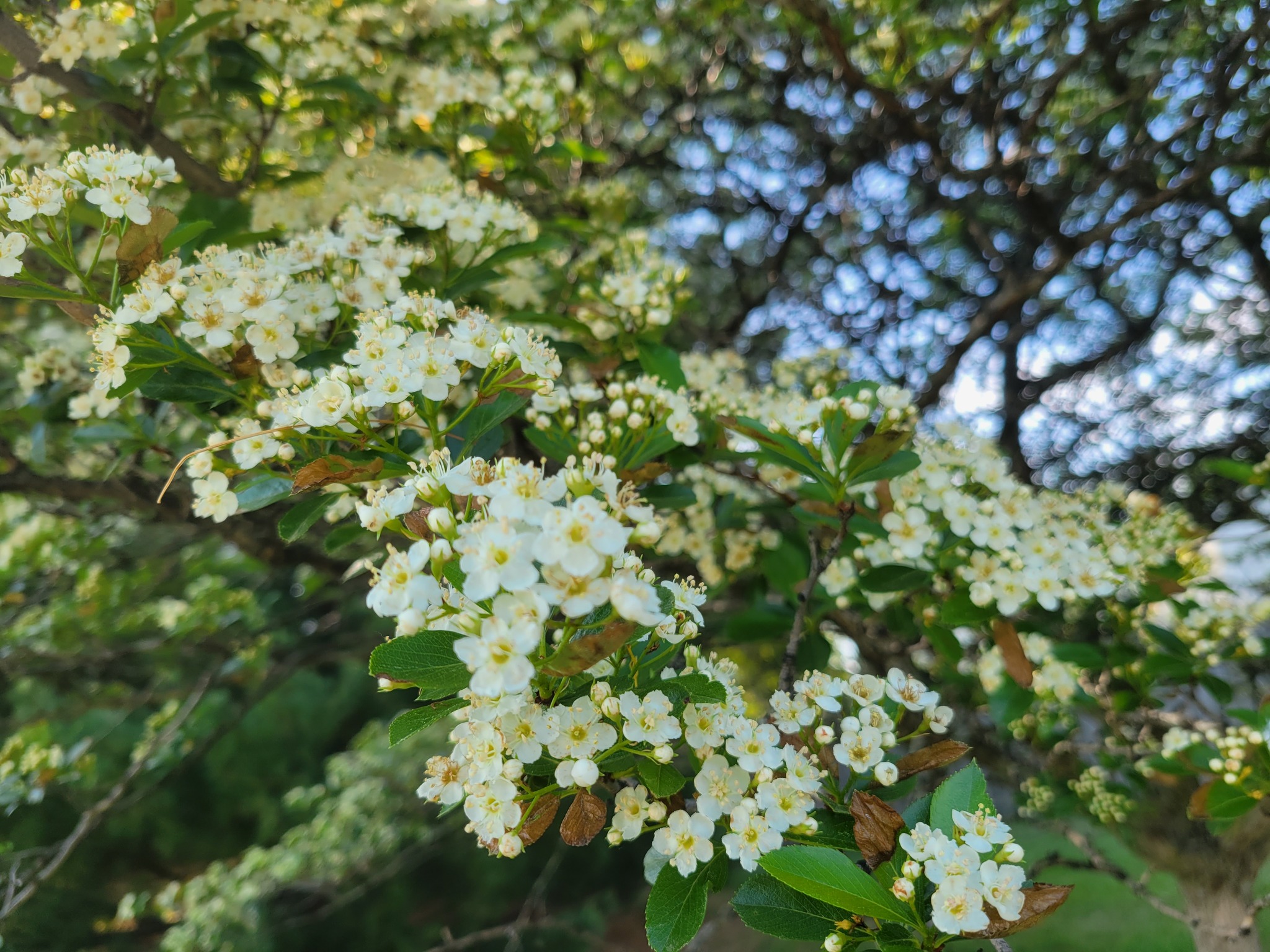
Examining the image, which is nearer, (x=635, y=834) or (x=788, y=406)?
(x=635, y=834)

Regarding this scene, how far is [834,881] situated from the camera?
822mm

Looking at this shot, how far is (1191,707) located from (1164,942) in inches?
37.6

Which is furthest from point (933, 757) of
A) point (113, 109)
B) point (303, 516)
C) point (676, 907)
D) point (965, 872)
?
point (113, 109)

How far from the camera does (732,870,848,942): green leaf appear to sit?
921 mm

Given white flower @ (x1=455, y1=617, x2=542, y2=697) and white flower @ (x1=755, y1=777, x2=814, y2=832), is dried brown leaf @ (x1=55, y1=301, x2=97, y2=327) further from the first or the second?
white flower @ (x1=755, y1=777, x2=814, y2=832)

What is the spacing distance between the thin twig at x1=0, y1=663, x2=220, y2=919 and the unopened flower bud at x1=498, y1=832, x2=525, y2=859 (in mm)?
1654

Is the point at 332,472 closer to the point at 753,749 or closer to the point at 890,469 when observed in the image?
the point at 753,749

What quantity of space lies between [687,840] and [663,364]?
3.09 ft

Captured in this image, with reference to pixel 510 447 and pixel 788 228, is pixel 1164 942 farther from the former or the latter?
pixel 788 228

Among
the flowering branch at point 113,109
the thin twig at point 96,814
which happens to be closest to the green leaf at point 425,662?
the flowering branch at point 113,109

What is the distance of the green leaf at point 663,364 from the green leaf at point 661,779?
0.76 metres

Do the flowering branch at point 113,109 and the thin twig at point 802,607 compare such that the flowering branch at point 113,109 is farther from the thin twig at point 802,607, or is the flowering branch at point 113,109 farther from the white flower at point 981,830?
the white flower at point 981,830

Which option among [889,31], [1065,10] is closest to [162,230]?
[889,31]

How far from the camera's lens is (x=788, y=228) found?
3.45m
